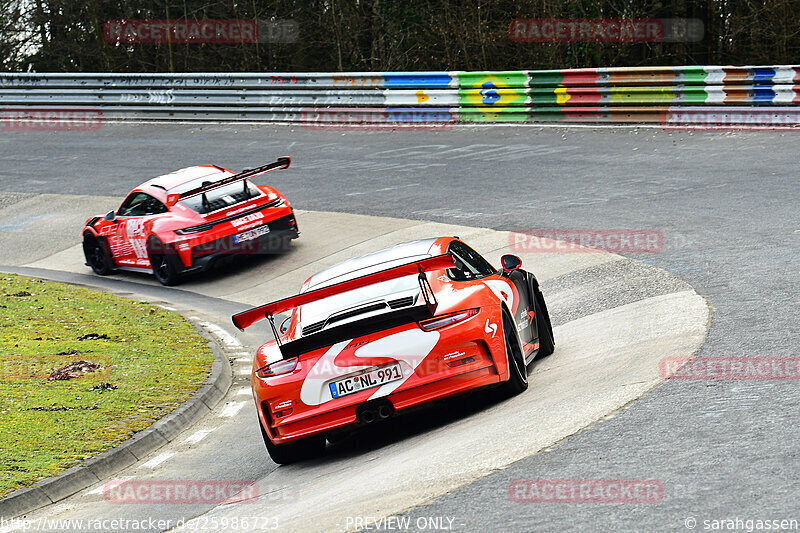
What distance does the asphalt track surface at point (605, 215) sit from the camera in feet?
17.8

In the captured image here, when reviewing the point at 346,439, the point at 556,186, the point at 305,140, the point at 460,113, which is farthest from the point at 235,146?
the point at 346,439

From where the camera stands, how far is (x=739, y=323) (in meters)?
8.90

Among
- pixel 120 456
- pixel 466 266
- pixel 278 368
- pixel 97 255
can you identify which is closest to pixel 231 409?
pixel 120 456

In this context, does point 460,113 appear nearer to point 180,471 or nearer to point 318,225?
point 318,225

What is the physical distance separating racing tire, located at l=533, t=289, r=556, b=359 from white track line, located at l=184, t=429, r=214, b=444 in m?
3.00

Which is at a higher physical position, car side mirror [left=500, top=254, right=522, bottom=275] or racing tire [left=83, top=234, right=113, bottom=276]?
car side mirror [left=500, top=254, right=522, bottom=275]

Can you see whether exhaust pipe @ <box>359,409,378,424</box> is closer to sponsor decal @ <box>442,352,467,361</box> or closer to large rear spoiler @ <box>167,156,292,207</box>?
sponsor decal @ <box>442,352,467,361</box>

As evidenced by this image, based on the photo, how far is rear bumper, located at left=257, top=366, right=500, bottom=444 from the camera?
7254mm

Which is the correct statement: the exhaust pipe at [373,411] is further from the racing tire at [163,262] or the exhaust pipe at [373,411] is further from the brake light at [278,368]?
the racing tire at [163,262]

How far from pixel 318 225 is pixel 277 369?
10539mm

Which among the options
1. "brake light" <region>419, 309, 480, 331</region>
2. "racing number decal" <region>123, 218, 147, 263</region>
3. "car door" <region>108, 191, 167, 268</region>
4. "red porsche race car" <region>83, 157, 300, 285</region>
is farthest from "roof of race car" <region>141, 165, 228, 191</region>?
"brake light" <region>419, 309, 480, 331</region>

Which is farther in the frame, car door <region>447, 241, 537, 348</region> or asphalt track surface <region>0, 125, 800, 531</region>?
car door <region>447, 241, 537, 348</region>

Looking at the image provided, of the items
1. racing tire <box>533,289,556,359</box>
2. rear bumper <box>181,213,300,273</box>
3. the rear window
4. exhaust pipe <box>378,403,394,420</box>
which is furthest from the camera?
the rear window

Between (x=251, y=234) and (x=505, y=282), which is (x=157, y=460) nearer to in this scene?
(x=505, y=282)
